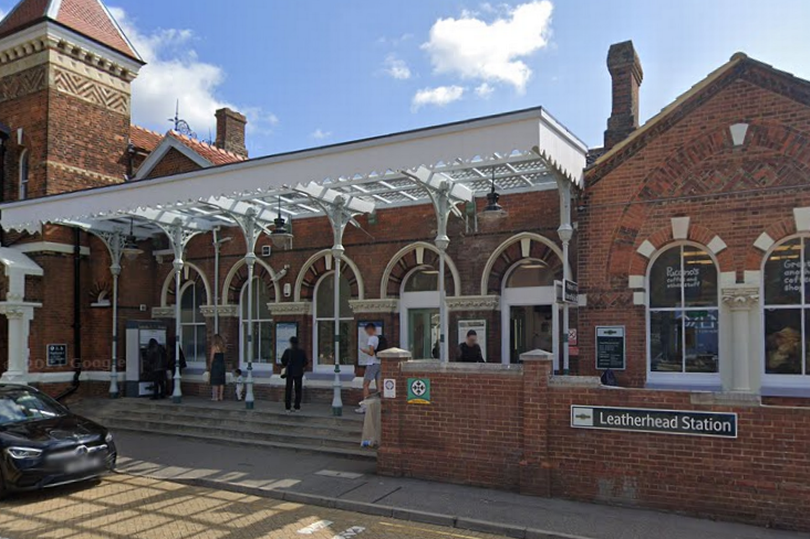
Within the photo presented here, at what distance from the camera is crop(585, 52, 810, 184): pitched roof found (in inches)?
405

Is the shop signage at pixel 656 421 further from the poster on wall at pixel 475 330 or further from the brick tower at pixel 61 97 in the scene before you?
the brick tower at pixel 61 97

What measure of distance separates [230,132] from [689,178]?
16.1 metres

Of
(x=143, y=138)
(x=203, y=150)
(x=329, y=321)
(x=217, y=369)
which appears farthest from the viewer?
(x=143, y=138)

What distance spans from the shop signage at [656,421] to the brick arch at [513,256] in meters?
4.58

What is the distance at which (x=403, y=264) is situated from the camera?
1464 centimetres

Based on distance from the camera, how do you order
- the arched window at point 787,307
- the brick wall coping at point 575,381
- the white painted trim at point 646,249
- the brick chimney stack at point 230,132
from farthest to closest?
the brick chimney stack at point 230,132
the white painted trim at point 646,249
the arched window at point 787,307
the brick wall coping at point 575,381

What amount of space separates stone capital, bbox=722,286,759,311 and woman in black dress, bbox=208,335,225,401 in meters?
10.9

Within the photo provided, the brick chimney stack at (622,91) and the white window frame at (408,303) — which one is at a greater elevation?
the brick chimney stack at (622,91)

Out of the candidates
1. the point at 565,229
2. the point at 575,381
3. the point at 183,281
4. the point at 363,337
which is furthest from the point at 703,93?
the point at 183,281

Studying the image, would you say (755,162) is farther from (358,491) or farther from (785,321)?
(358,491)

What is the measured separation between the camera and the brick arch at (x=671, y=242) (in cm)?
1071

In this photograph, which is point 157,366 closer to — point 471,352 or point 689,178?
point 471,352

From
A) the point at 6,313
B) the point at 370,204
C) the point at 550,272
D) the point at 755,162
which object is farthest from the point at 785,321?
the point at 6,313

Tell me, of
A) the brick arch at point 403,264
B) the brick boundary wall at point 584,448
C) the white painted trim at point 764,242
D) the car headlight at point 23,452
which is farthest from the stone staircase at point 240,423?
the white painted trim at point 764,242
